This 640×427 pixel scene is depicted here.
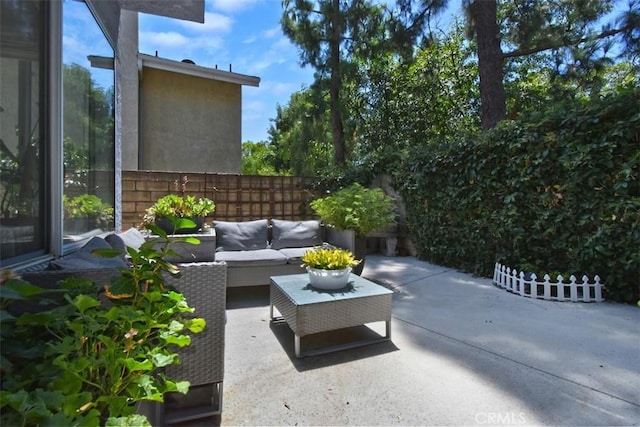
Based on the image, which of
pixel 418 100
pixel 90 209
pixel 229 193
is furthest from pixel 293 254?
pixel 418 100

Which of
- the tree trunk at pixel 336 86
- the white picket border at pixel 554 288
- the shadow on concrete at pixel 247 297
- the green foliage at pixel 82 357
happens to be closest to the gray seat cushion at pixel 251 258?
the shadow on concrete at pixel 247 297

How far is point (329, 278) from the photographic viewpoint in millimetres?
2736

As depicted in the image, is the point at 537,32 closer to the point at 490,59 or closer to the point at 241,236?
the point at 490,59

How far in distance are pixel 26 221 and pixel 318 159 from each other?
414 inches

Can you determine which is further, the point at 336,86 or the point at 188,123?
the point at 336,86

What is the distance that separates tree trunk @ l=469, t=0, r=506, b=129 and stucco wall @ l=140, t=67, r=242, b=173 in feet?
18.5

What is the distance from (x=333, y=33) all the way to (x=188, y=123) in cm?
414

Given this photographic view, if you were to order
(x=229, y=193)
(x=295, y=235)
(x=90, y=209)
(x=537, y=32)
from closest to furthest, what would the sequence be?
(x=90, y=209)
(x=295, y=235)
(x=537, y=32)
(x=229, y=193)

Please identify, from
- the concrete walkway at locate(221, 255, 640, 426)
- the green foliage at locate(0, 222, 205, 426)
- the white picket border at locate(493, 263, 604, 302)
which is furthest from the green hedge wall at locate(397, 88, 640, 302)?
the green foliage at locate(0, 222, 205, 426)

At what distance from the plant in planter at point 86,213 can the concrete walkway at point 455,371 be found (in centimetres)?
145

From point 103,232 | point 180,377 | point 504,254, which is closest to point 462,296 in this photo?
point 504,254

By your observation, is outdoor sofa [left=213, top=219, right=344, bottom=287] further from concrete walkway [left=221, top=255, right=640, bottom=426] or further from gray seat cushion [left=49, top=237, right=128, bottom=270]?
gray seat cushion [left=49, top=237, right=128, bottom=270]

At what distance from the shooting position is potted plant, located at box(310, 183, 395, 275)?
14.4 feet

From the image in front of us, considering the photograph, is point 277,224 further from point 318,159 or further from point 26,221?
point 318,159
